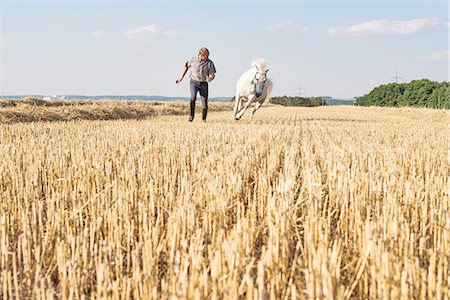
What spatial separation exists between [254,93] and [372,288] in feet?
33.8

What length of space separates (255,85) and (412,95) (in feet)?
211

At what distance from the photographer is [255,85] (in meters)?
12.0

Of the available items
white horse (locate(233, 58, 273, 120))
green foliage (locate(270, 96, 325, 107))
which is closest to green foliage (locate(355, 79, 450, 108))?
green foliage (locate(270, 96, 325, 107))

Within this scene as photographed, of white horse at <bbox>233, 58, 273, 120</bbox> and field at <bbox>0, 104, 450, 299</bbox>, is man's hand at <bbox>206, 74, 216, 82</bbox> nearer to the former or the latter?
white horse at <bbox>233, 58, 273, 120</bbox>

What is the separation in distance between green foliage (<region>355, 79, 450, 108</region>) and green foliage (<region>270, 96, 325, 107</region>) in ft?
27.0

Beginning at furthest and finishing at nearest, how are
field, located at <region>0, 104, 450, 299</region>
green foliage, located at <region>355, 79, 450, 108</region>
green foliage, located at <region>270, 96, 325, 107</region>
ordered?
green foliage, located at <region>270, 96, 325, 107</region>, green foliage, located at <region>355, 79, 450, 108</region>, field, located at <region>0, 104, 450, 299</region>

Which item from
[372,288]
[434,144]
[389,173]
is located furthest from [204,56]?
[372,288]

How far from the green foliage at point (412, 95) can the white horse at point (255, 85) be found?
43.9 m

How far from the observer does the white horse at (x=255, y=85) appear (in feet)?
38.9

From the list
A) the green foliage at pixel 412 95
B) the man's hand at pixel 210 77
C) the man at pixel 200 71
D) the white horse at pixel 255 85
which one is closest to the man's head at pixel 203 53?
the man at pixel 200 71

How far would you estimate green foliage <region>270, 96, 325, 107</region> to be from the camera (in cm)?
8662

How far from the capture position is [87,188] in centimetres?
384

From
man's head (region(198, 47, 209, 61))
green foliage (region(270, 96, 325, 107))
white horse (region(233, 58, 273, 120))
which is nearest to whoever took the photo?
man's head (region(198, 47, 209, 61))

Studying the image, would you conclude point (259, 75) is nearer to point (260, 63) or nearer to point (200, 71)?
point (260, 63)
